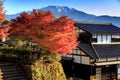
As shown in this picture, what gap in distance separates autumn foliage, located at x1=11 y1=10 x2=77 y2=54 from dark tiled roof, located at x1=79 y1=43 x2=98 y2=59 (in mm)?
5466

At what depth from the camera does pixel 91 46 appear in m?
36.5

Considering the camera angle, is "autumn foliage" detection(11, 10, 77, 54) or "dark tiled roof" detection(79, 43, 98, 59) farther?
"dark tiled roof" detection(79, 43, 98, 59)

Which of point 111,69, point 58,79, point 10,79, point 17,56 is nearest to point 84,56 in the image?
point 111,69

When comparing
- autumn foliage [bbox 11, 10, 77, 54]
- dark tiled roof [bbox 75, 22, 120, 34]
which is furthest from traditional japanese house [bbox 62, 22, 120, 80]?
autumn foliage [bbox 11, 10, 77, 54]

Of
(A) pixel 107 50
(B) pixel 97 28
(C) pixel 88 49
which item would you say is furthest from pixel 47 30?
(B) pixel 97 28

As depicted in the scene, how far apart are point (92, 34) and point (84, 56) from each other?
13.3 ft

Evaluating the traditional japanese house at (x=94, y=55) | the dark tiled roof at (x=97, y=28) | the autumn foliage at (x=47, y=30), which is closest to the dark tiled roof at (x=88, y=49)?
the traditional japanese house at (x=94, y=55)

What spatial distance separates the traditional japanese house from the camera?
33781mm

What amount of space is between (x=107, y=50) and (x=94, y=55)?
3.84 meters

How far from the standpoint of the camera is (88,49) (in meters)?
35.2

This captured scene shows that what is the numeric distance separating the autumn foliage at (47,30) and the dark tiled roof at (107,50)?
25.4 feet

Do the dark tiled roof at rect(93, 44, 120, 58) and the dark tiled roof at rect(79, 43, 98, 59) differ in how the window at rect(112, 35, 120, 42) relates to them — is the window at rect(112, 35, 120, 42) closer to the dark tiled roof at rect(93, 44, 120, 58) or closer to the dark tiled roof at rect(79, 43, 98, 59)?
the dark tiled roof at rect(93, 44, 120, 58)

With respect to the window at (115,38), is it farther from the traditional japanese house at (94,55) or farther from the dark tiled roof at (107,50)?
the dark tiled roof at (107,50)

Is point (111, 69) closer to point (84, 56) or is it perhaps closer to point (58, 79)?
point (84, 56)
